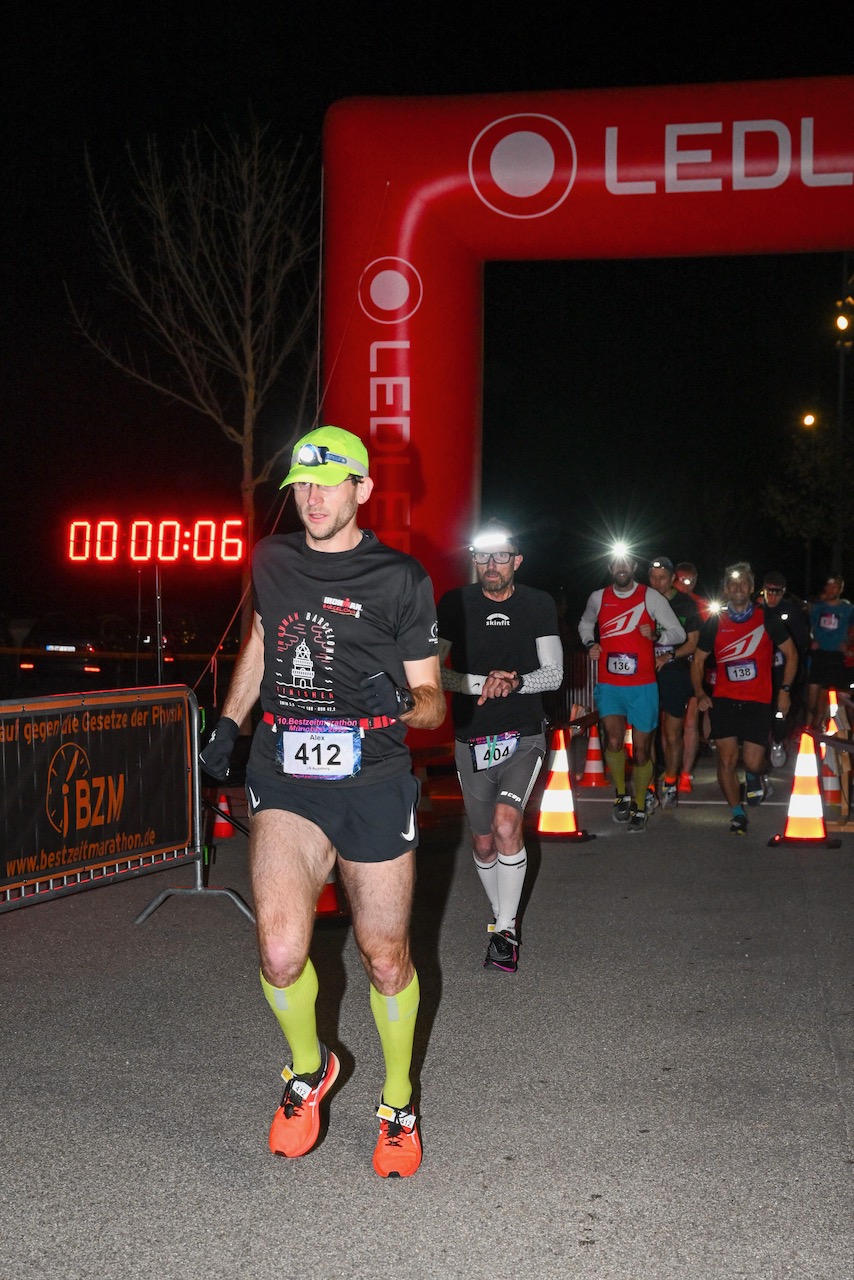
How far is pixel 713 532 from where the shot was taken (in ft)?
183

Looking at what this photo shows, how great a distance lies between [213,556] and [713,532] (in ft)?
139

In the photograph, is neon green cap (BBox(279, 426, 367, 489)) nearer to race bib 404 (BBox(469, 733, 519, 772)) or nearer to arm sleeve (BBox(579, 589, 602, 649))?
race bib 404 (BBox(469, 733, 519, 772))

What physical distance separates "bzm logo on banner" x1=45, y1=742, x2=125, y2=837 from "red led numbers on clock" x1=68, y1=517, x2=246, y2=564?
8.40 metres

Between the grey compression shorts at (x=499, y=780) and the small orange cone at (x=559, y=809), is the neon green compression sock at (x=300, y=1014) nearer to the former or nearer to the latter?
the grey compression shorts at (x=499, y=780)

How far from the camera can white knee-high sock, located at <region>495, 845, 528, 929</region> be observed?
6.64 meters

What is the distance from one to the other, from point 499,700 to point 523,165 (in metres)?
5.59

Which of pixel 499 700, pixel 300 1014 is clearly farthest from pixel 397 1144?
pixel 499 700

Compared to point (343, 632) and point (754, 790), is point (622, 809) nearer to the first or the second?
point (754, 790)

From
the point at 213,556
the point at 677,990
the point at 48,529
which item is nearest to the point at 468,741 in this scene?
the point at 677,990

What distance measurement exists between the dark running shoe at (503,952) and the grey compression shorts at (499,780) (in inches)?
22.5

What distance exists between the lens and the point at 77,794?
7266 millimetres

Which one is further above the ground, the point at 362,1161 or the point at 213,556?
the point at 213,556

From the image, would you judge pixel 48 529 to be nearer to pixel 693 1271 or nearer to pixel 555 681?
pixel 555 681

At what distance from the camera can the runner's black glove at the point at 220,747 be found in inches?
164
